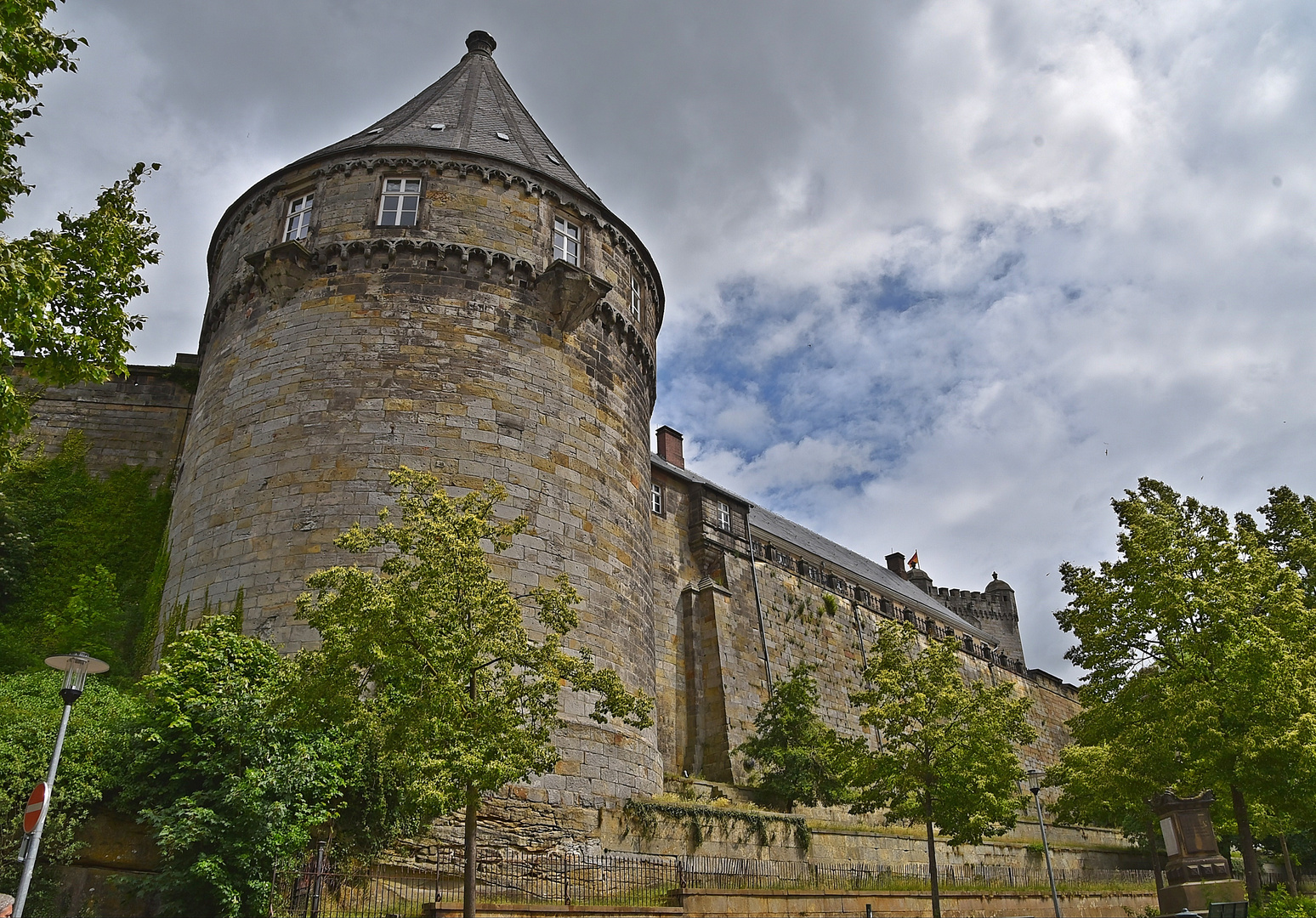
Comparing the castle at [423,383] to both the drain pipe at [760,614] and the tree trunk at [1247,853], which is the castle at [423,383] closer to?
the drain pipe at [760,614]

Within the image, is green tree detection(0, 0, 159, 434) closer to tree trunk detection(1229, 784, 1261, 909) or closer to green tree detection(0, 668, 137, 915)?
green tree detection(0, 668, 137, 915)

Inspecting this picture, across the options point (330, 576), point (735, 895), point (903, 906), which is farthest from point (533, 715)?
point (903, 906)

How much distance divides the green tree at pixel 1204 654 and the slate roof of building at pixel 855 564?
20286mm

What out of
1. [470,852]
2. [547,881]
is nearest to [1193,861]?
[547,881]

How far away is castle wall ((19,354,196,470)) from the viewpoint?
22.1m

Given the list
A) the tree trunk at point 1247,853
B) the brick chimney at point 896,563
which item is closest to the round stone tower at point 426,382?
the tree trunk at point 1247,853

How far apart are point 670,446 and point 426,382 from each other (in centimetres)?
2297

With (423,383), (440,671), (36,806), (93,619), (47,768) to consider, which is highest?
(423,383)

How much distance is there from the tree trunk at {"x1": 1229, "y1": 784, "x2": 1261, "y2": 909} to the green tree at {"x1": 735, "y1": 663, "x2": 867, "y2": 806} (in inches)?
323

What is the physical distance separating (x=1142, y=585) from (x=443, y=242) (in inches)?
662

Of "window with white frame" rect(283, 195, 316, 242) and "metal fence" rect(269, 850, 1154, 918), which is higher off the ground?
"window with white frame" rect(283, 195, 316, 242)

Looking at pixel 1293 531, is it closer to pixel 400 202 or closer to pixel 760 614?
pixel 760 614

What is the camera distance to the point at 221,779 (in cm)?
1223

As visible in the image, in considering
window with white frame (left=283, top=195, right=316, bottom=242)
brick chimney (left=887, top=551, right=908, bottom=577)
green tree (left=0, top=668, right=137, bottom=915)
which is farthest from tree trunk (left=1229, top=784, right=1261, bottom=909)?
brick chimney (left=887, top=551, right=908, bottom=577)
